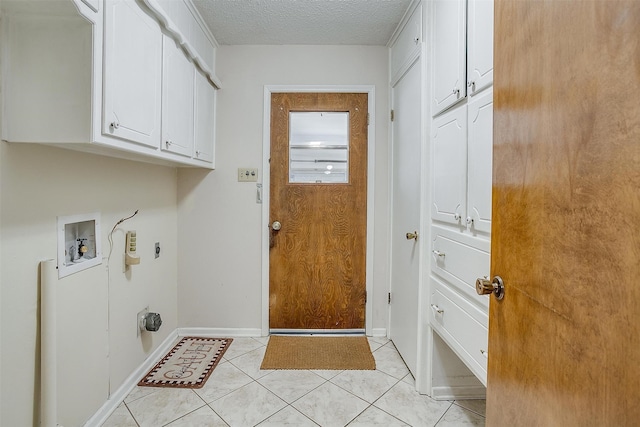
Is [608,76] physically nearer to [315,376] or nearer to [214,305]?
[315,376]

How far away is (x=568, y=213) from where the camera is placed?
1.90ft

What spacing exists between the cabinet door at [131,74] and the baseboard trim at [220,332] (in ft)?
5.49

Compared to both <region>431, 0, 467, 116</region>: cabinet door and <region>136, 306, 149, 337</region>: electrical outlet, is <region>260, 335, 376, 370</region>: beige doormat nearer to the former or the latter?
<region>136, 306, 149, 337</region>: electrical outlet

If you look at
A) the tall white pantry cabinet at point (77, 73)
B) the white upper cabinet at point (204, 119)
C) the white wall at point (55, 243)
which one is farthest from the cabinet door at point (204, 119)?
the tall white pantry cabinet at point (77, 73)

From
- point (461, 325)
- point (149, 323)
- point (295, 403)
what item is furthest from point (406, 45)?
point (149, 323)

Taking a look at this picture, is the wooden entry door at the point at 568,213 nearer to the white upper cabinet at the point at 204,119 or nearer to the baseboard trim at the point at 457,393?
the baseboard trim at the point at 457,393

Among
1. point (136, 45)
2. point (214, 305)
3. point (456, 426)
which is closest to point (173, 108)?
point (136, 45)

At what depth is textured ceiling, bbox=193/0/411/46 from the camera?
1986mm

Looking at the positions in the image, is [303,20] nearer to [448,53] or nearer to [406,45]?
[406,45]

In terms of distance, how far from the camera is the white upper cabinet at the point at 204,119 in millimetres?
2096

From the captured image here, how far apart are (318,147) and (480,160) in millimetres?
1517

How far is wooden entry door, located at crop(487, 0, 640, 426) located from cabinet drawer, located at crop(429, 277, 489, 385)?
384mm

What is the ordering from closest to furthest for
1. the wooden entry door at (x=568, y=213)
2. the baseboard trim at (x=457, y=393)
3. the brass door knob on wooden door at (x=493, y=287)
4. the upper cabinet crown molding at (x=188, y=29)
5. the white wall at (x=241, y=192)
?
the wooden entry door at (x=568, y=213) < the brass door knob on wooden door at (x=493, y=287) < the upper cabinet crown molding at (x=188, y=29) < the baseboard trim at (x=457, y=393) < the white wall at (x=241, y=192)

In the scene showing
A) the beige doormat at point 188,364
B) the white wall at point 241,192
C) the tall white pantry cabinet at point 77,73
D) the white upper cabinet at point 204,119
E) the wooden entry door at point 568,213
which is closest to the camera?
the wooden entry door at point 568,213
